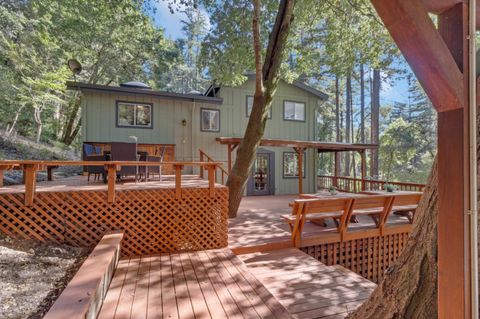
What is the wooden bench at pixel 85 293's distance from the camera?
1.79 meters

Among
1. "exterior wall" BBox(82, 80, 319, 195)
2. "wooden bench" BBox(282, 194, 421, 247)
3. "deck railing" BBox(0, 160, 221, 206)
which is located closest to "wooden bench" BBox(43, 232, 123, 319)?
"deck railing" BBox(0, 160, 221, 206)

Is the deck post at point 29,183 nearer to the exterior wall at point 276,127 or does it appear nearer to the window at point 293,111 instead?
the exterior wall at point 276,127

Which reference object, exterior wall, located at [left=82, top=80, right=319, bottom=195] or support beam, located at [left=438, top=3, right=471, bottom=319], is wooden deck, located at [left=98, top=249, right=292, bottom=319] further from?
exterior wall, located at [left=82, top=80, right=319, bottom=195]

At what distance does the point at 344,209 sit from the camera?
15.5 ft

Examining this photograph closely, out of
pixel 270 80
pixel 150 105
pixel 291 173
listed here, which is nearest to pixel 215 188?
pixel 270 80

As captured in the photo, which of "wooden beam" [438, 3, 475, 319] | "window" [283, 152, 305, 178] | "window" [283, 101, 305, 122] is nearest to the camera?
"wooden beam" [438, 3, 475, 319]

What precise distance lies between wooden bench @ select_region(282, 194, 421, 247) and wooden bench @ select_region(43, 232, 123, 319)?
2.90 metres

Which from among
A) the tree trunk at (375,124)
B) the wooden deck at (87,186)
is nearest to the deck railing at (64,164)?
the wooden deck at (87,186)

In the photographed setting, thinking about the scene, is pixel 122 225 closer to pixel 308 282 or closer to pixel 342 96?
pixel 308 282

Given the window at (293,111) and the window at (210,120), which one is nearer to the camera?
the window at (210,120)

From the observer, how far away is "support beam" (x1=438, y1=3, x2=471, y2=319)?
3.65 ft

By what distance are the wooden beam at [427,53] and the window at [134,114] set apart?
9.65 meters

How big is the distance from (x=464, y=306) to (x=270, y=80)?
6042 millimetres

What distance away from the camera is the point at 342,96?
945 inches
